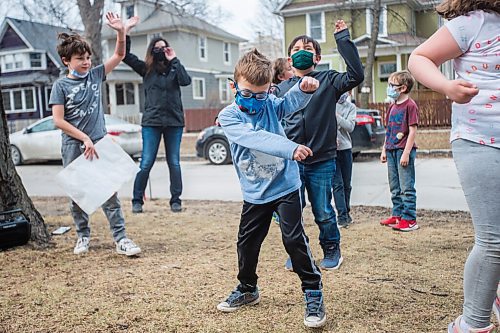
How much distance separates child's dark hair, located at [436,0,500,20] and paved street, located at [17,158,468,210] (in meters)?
4.85

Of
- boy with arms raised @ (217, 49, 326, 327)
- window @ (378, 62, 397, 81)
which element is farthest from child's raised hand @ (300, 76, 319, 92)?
window @ (378, 62, 397, 81)

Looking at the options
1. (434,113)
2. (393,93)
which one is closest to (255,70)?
(393,93)

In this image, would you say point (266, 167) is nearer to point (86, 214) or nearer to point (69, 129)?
point (69, 129)

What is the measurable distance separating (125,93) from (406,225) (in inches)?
1393

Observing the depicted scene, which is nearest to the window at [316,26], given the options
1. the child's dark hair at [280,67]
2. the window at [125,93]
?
the window at [125,93]

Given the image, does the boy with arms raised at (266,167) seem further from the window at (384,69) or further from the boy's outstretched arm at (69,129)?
the window at (384,69)

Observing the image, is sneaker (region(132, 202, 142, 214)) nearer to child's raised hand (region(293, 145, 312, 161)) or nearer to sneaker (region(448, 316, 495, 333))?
child's raised hand (region(293, 145, 312, 161))

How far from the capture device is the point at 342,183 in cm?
572

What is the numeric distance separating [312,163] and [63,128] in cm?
211

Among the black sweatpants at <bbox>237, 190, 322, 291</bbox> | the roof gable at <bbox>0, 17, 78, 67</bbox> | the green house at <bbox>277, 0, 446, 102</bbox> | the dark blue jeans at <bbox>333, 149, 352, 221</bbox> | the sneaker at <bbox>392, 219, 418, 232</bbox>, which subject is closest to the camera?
the black sweatpants at <bbox>237, 190, 322, 291</bbox>

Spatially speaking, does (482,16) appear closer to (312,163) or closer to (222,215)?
(312,163)

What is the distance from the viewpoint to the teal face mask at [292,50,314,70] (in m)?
3.90

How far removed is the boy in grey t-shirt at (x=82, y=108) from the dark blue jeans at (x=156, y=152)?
1.97 meters

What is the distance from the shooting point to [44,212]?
7.44m
